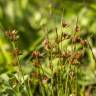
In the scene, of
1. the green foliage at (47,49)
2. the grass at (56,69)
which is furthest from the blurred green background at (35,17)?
the grass at (56,69)

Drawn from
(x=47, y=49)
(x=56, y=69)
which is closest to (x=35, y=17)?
(x=56, y=69)

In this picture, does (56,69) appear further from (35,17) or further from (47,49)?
(35,17)

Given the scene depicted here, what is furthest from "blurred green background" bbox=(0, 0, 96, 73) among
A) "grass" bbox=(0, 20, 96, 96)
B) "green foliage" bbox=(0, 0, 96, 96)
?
"grass" bbox=(0, 20, 96, 96)

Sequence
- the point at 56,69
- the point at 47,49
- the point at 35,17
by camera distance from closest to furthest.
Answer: the point at 47,49, the point at 56,69, the point at 35,17

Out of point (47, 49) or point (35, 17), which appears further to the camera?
point (35, 17)

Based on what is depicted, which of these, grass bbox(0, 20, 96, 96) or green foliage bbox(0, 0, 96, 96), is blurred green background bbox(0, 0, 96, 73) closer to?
green foliage bbox(0, 0, 96, 96)

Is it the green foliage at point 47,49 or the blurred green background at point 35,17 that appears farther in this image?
the blurred green background at point 35,17

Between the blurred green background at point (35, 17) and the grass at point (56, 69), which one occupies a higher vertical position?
the blurred green background at point (35, 17)

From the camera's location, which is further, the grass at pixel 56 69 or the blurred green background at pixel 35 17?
the blurred green background at pixel 35 17

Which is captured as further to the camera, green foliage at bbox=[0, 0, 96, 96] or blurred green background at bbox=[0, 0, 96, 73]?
blurred green background at bbox=[0, 0, 96, 73]

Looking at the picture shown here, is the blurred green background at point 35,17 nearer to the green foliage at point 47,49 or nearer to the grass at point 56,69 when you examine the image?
the green foliage at point 47,49

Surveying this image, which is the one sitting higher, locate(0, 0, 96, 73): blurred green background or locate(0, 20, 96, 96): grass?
locate(0, 0, 96, 73): blurred green background

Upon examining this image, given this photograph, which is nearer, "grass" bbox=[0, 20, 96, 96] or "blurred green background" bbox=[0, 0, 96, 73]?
"grass" bbox=[0, 20, 96, 96]
